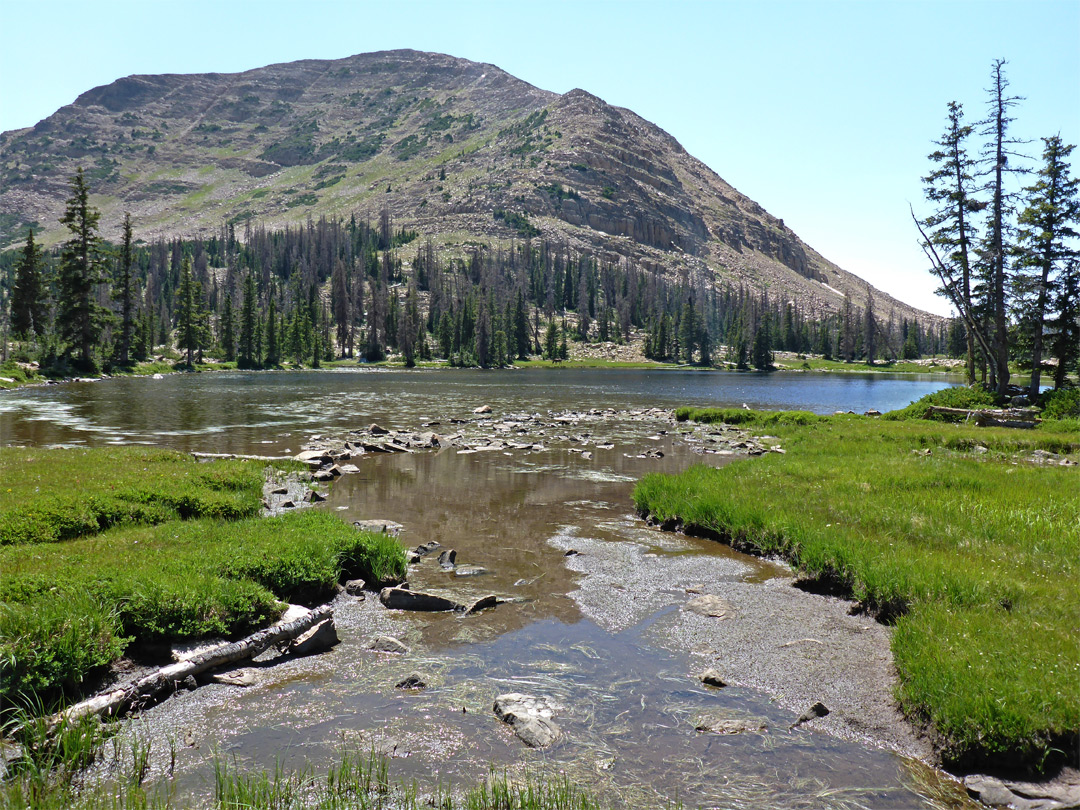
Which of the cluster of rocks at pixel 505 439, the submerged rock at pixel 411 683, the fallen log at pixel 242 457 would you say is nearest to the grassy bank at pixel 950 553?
the submerged rock at pixel 411 683

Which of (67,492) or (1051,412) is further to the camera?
(1051,412)

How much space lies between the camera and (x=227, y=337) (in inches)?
4803

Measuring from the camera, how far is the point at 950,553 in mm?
11594

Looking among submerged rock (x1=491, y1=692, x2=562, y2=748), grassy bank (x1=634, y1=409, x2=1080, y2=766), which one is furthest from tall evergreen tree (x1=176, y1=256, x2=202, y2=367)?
submerged rock (x1=491, y1=692, x2=562, y2=748)

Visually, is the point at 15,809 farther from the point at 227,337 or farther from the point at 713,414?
the point at 227,337

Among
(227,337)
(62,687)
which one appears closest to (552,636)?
(62,687)

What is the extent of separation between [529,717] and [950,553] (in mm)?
8856

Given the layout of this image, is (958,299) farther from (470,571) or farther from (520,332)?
(520,332)

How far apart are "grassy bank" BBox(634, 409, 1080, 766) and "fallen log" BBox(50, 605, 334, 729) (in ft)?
28.1

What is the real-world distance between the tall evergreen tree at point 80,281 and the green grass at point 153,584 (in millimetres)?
76379

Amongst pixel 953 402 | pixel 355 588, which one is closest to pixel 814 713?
pixel 355 588

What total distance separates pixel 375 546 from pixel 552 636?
4.70 meters

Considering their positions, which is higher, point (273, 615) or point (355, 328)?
point (355, 328)

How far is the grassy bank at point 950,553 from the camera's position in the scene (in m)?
6.82
